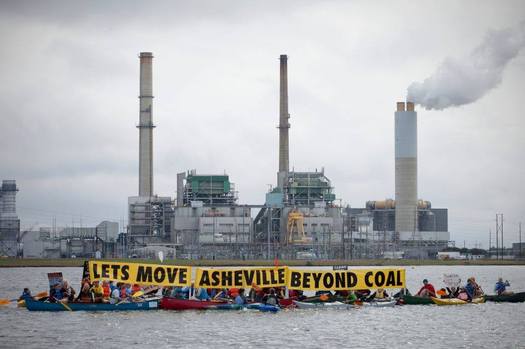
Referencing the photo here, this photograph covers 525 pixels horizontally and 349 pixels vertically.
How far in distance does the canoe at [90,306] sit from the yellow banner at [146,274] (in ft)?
4.18

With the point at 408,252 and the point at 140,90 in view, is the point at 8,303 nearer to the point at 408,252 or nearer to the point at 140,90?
the point at 140,90

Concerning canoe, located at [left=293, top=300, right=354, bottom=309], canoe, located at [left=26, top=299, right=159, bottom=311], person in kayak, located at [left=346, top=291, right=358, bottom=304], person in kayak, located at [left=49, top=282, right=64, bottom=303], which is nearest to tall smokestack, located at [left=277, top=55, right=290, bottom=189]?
person in kayak, located at [left=346, top=291, right=358, bottom=304]

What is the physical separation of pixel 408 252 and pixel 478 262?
17.7 m

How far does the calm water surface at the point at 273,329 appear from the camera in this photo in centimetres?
4828

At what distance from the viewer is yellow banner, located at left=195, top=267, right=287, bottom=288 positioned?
6025 centimetres

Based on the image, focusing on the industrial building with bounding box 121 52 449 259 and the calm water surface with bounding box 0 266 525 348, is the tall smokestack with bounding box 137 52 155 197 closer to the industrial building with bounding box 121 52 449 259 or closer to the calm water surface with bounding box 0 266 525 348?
the industrial building with bounding box 121 52 449 259

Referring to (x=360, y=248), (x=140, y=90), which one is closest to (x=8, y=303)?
(x=140, y=90)

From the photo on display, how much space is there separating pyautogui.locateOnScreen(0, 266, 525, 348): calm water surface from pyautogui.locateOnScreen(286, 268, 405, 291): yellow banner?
1.55 metres

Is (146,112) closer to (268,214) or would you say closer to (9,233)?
(268,214)

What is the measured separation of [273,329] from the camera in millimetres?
53125

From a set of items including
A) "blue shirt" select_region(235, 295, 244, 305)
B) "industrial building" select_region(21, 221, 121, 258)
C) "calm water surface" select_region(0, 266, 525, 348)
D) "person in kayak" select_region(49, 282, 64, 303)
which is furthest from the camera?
"industrial building" select_region(21, 221, 121, 258)

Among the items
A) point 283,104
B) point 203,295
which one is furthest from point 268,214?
point 203,295

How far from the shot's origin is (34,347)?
1834 inches

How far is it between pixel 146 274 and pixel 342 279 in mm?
11931
